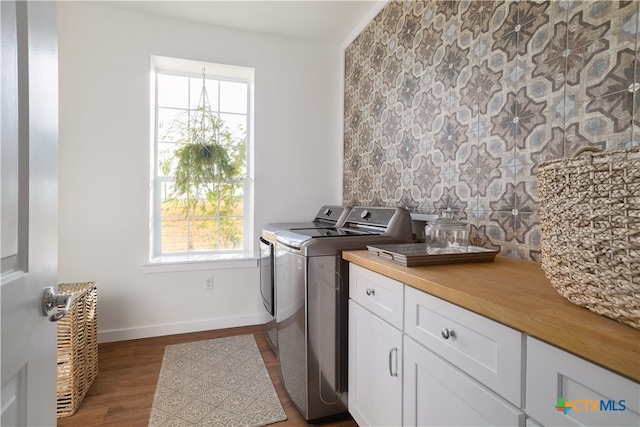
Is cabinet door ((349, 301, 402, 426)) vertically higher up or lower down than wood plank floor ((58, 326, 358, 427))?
higher up

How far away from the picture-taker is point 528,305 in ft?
2.31

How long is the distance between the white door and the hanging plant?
1.98 m

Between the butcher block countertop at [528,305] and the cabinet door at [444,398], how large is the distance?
0.21m

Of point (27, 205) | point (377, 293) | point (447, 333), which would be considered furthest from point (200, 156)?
point (447, 333)

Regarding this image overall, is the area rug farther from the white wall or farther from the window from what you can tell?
the window

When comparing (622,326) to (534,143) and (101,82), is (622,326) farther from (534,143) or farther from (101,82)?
(101,82)

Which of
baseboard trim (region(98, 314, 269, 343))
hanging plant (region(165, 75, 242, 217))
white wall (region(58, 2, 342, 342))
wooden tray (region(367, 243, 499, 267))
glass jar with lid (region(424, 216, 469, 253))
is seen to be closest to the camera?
wooden tray (region(367, 243, 499, 267))

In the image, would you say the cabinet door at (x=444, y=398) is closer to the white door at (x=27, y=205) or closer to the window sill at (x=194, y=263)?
the white door at (x=27, y=205)

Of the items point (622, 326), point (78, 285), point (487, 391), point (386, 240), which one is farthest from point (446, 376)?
point (78, 285)

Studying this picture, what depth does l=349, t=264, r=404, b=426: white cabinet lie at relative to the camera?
114 centimetres

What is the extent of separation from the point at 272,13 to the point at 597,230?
264 cm

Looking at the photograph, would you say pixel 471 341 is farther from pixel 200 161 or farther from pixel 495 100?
pixel 200 161

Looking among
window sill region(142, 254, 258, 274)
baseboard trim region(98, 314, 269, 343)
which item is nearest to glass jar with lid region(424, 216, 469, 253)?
baseboard trim region(98, 314, 269, 343)

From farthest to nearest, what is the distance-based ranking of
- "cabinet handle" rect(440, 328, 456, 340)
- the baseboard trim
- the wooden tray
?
the baseboard trim < the wooden tray < "cabinet handle" rect(440, 328, 456, 340)
